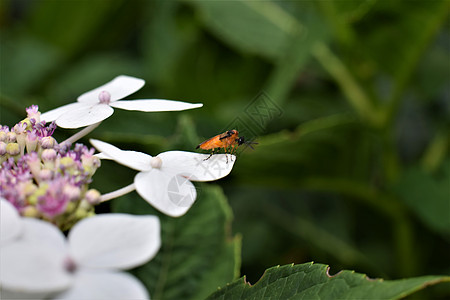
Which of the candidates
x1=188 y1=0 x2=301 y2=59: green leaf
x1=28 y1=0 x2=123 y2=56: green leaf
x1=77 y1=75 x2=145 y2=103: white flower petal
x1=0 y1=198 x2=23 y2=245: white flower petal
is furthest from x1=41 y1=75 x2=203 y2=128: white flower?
x1=28 y1=0 x2=123 y2=56: green leaf

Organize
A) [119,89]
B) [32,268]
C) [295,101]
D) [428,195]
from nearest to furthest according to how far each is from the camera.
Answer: [32,268]
[119,89]
[428,195]
[295,101]

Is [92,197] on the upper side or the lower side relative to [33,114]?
lower

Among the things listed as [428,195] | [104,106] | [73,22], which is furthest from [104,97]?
[73,22]

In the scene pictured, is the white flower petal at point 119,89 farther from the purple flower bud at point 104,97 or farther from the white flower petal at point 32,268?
the white flower petal at point 32,268

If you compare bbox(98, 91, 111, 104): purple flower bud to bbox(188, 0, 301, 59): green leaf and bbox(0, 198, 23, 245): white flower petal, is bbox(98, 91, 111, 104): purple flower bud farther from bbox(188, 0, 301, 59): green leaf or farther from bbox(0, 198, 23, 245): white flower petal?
bbox(188, 0, 301, 59): green leaf

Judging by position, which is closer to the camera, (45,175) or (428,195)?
(45,175)

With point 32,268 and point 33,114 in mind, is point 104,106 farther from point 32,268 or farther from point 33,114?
point 32,268
